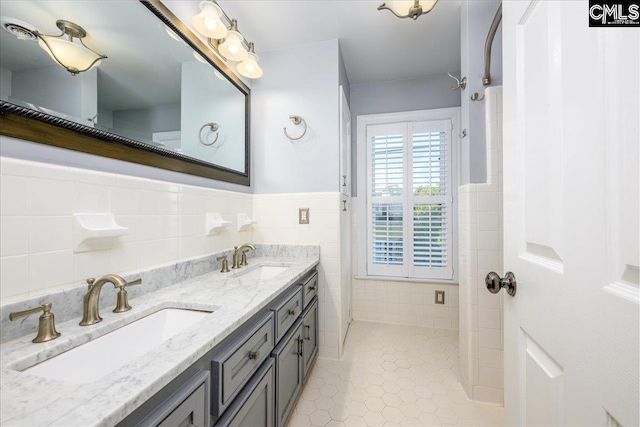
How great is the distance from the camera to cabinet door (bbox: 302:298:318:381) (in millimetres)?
1549

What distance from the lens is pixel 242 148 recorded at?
77.3 inches

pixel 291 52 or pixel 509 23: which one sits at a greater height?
pixel 291 52

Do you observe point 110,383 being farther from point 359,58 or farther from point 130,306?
point 359,58

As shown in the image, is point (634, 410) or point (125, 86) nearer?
point (634, 410)

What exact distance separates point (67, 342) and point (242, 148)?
5.11ft

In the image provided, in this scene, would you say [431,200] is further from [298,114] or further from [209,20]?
[209,20]

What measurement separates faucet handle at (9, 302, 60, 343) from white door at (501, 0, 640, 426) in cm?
124

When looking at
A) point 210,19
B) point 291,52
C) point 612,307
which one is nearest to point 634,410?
point 612,307

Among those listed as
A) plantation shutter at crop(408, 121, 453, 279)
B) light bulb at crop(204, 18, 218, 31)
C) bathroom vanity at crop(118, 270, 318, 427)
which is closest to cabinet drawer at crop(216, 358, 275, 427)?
bathroom vanity at crop(118, 270, 318, 427)

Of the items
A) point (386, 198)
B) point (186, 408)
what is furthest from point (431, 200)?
point (186, 408)

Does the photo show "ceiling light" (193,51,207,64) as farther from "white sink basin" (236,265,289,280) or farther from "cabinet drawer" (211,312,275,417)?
"cabinet drawer" (211,312,275,417)

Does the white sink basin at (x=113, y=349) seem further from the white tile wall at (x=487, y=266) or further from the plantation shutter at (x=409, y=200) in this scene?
the plantation shutter at (x=409, y=200)

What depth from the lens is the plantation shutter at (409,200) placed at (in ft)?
8.22

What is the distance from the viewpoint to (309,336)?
5.48ft
